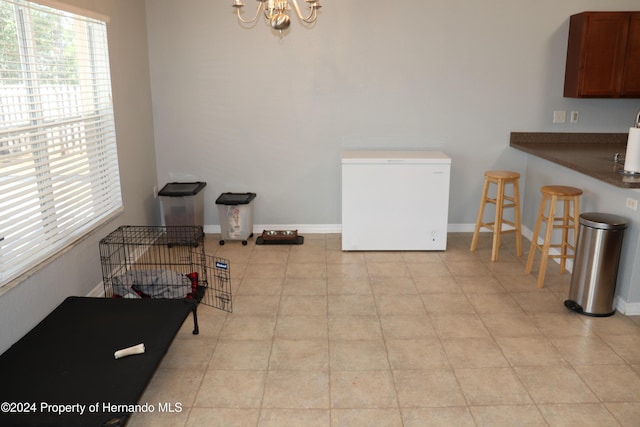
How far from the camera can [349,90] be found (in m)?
5.08

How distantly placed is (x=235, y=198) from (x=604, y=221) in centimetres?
319

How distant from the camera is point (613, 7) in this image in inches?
191

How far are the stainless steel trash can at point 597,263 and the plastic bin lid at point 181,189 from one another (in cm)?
329

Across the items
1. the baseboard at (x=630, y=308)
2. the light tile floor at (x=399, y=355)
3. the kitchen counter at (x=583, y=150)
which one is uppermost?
the kitchen counter at (x=583, y=150)

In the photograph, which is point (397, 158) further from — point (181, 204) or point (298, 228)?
point (181, 204)

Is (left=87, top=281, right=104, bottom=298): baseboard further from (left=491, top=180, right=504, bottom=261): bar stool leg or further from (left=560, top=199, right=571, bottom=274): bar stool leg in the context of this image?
(left=560, top=199, right=571, bottom=274): bar stool leg

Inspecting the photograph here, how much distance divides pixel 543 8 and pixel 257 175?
3.13 m

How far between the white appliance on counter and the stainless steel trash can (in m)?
1.37

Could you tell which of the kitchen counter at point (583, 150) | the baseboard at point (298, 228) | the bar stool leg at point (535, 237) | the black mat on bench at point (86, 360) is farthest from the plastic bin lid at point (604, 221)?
the black mat on bench at point (86, 360)

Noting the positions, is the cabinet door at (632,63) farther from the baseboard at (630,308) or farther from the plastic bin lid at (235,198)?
the plastic bin lid at (235,198)

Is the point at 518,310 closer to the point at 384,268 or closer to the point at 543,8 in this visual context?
the point at 384,268

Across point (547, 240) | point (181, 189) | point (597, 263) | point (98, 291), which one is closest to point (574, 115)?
point (547, 240)

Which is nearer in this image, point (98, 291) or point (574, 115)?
point (98, 291)

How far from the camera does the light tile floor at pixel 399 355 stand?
2.59 meters
